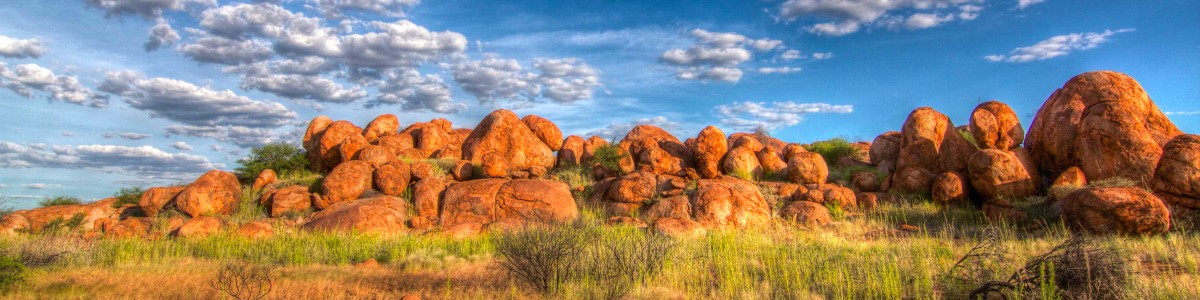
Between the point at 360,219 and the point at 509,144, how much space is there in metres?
8.23

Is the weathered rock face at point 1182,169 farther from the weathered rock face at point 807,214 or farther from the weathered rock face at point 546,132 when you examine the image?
the weathered rock face at point 546,132

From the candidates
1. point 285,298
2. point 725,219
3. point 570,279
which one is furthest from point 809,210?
point 285,298

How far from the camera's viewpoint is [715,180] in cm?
2036

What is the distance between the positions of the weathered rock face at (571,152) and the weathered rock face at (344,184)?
7.01 metres

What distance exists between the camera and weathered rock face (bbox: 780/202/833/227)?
16691 mm

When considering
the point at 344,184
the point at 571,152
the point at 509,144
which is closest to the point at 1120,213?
the point at 571,152

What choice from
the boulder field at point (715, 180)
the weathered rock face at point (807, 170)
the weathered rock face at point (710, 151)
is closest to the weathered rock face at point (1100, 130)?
the boulder field at point (715, 180)

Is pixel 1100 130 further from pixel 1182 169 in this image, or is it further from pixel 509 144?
pixel 509 144

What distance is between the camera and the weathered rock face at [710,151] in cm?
2119

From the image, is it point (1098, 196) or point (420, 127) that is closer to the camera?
point (1098, 196)

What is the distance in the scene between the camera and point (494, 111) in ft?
83.7

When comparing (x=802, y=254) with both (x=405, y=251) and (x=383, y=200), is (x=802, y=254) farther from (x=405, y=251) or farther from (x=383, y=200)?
(x=383, y=200)

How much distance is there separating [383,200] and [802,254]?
11.7 m

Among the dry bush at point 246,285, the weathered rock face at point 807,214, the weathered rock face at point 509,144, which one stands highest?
the weathered rock face at point 509,144
